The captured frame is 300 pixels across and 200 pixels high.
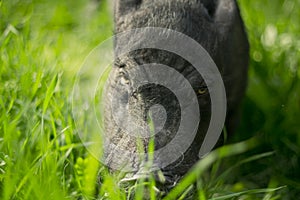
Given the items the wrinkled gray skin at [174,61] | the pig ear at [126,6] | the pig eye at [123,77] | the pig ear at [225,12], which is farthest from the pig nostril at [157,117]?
the pig ear at [225,12]

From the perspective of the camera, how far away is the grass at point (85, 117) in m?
2.99

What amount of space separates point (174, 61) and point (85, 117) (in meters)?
0.81

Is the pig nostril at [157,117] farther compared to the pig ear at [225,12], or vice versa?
the pig ear at [225,12]

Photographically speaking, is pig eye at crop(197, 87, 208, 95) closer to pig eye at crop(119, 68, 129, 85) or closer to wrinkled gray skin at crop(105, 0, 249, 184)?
wrinkled gray skin at crop(105, 0, 249, 184)

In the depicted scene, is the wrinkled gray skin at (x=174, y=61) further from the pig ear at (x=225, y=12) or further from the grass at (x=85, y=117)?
the grass at (x=85, y=117)

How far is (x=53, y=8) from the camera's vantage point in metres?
5.65

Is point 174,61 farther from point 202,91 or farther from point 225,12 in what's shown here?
point 225,12

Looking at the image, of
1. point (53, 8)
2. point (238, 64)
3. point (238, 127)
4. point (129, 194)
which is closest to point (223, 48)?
point (238, 64)

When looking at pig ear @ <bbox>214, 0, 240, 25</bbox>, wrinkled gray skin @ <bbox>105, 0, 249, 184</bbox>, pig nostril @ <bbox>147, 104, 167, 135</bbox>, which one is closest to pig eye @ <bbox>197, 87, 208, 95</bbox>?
wrinkled gray skin @ <bbox>105, 0, 249, 184</bbox>

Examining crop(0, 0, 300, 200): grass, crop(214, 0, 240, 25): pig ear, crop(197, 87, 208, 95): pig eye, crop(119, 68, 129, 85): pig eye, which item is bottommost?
crop(0, 0, 300, 200): grass

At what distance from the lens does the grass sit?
9.82 feet

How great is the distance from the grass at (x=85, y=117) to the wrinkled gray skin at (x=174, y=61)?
0.16 metres

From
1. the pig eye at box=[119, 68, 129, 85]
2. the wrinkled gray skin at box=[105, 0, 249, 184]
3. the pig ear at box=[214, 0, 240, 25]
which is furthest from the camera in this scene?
the pig ear at box=[214, 0, 240, 25]

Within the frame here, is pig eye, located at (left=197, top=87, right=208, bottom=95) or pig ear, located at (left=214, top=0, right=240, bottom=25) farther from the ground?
pig ear, located at (left=214, top=0, right=240, bottom=25)
